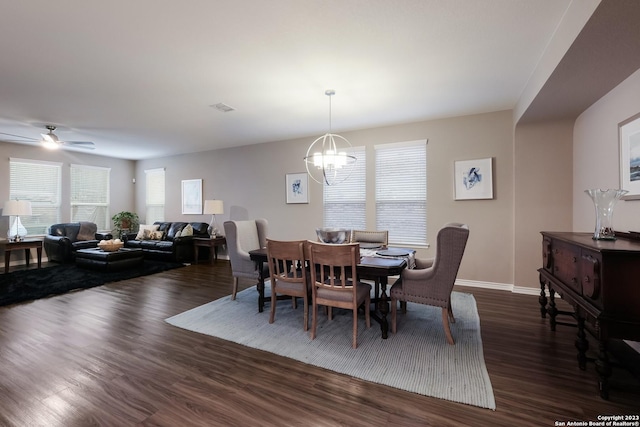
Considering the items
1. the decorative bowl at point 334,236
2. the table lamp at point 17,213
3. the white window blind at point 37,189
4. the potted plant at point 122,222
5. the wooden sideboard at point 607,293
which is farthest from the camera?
the potted plant at point 122,222

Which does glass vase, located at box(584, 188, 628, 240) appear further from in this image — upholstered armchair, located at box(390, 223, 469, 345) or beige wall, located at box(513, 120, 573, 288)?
beige wall, located at box(513, 120, 573, 288)

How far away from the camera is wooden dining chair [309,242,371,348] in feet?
8.05

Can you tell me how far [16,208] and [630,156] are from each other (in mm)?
9420

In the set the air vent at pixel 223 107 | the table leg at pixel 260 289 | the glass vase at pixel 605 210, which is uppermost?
the air vent at pixel 223 107

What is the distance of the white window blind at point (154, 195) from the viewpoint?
7.94 metres

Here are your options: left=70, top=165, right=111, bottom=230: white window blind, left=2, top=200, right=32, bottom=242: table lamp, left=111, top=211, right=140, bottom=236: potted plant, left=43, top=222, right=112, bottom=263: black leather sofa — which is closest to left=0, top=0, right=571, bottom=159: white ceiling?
left=2, top=200, right=32, bottom=242: table lamp

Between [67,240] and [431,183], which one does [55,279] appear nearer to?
[67,240]

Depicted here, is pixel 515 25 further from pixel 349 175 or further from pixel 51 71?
pixel 51 71

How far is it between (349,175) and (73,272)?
18.2ft

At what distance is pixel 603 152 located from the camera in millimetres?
2957

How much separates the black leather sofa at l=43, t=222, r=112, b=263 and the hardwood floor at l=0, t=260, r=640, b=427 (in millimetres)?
3639

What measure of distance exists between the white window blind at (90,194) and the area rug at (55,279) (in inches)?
78.3

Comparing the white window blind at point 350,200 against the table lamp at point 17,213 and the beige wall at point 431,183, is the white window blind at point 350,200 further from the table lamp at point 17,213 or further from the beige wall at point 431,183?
the table lamp at point 17,213

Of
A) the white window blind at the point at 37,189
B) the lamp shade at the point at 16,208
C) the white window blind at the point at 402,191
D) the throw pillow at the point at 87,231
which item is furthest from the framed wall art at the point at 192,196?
the white window blind at the point at 402,191
